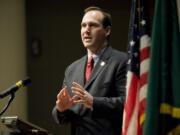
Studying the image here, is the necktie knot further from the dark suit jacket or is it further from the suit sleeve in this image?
the suit sleeve

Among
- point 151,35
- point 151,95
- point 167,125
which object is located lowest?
point 167,125

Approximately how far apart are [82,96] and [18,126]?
378 millimetres

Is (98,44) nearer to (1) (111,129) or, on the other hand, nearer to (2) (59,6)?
(1) (111,129)

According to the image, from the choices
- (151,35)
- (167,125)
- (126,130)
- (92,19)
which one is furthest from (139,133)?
(92,19)

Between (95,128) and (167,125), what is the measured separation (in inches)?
29.7

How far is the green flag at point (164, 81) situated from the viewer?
6.51ft

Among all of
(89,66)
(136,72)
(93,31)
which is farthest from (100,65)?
(136,72)

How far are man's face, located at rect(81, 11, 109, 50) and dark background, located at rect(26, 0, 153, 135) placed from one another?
1826 millimetres

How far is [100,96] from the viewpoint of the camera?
8.93 feet

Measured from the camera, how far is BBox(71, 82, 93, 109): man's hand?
2488 millimetres

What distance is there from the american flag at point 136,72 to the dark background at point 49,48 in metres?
2.54

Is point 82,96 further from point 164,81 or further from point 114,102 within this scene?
point 164,81

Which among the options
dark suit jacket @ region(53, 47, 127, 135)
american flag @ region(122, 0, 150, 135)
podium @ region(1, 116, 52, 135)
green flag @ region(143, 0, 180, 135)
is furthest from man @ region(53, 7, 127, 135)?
green flag @ region(143, 0, 180, 135)

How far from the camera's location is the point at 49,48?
189 inches
